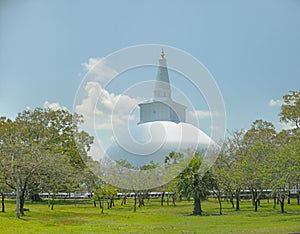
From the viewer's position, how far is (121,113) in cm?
726

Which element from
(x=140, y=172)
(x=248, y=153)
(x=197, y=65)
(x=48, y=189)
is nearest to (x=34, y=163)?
(x=48, y=189)

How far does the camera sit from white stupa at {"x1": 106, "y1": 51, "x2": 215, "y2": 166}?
13.0m

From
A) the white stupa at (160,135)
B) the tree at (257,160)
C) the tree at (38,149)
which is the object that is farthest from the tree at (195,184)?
the white stupa at (160,135)

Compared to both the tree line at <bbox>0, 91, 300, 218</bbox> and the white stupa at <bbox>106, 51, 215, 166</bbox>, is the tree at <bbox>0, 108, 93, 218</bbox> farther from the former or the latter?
the white stupa at <bbox>106, 51, 215, 166</bbox>

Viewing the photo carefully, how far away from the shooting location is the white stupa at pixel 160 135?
13.0 meters

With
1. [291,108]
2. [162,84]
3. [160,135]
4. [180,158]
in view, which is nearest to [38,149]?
[162,84]

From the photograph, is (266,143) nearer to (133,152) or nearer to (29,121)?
(133,152)

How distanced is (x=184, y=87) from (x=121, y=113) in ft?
3.95

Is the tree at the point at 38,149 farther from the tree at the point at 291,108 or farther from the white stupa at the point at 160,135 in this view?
the tree at the point at 291,108

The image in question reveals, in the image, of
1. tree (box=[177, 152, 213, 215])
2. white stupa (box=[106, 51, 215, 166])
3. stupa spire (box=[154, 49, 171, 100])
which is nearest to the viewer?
tree (box=[177, 152, 213, 215])

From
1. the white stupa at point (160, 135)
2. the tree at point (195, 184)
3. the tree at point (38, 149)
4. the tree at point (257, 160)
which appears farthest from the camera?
the white stupa at point (160, 135)

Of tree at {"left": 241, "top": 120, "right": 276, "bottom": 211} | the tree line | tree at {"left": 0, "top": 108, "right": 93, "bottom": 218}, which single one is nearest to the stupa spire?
the tree line

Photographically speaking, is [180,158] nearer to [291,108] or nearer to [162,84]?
[162,84]

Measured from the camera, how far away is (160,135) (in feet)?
57.3
